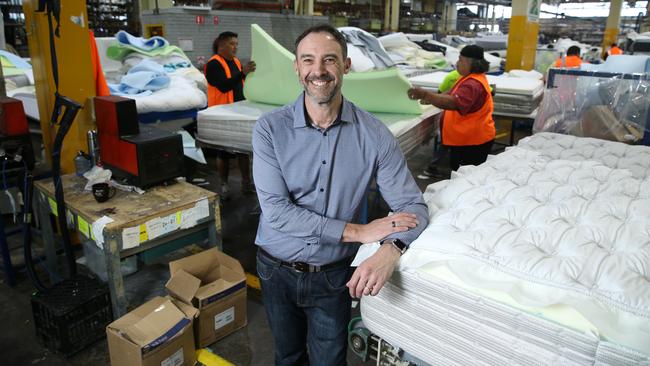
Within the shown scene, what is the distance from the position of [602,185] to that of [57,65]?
335 cm

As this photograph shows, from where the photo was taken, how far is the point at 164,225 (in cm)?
245

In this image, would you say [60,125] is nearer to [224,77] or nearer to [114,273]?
[114,273]

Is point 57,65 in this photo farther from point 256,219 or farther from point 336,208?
point 336,208

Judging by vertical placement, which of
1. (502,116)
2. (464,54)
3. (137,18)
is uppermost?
(137,18)

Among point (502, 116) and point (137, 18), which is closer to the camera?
point (502, 116)

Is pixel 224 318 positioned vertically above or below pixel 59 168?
below

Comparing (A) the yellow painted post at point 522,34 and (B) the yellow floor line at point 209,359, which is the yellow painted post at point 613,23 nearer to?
(A) the yellow painted post at point 522,34

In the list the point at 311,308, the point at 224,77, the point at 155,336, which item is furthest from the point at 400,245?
the point at 224,77

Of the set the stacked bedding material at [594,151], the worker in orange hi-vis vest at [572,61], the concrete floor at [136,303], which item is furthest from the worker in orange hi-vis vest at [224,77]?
the worker in orange hi-vis vest at [572,61]

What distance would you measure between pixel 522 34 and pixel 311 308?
849cm

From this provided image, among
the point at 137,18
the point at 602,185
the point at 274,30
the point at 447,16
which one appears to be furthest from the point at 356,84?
the point at 447,16

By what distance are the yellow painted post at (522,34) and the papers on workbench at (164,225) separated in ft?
26.1

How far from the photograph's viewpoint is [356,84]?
3.41 metres

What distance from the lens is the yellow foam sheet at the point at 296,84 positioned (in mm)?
3377
